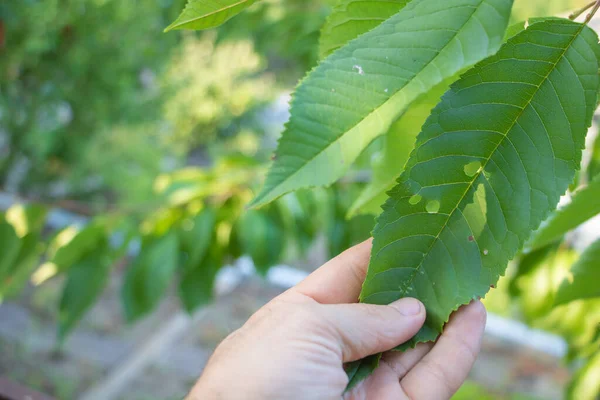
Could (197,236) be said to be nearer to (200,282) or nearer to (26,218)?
(200,282)

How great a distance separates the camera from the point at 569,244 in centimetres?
76

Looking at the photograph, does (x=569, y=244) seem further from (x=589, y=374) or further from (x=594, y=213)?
(x=594, y=213)

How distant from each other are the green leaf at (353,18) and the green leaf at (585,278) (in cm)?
25

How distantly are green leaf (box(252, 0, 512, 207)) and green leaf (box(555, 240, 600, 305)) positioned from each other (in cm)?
24

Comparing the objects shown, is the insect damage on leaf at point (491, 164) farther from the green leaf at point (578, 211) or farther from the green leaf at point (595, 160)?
the green leaf at point (595, 160)

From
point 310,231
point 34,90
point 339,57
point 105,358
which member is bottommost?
point 105,358

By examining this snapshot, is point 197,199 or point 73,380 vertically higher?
point 197,199

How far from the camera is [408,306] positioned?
319 millimetres

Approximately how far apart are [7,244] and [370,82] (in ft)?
2.36

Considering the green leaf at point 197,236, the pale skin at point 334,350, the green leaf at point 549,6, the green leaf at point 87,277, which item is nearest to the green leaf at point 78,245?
the green leaf at point 87,277

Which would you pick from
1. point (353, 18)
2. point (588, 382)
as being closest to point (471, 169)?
point (353, 18)

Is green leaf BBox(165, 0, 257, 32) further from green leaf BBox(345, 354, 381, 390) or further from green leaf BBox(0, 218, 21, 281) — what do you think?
green leaf BBox(0, 218, 21, 281)

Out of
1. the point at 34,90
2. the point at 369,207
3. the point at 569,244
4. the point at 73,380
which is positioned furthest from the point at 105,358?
the point at 369,207

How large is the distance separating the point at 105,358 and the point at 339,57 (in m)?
1.80
